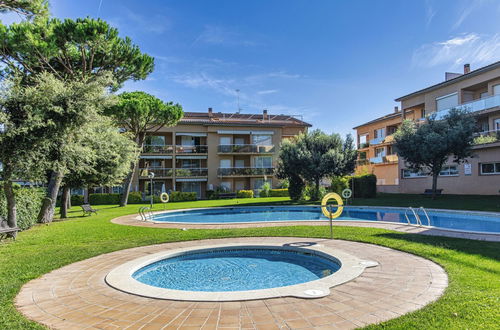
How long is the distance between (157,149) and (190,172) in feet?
14.8

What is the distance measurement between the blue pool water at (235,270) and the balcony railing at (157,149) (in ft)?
91.8

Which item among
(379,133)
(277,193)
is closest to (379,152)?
(379,133)

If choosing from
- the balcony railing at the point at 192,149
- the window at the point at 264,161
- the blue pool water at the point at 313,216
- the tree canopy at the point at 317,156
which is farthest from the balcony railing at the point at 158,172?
the tree canopy at the point at 317,156

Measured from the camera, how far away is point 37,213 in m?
14.7

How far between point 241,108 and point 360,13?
27.7m

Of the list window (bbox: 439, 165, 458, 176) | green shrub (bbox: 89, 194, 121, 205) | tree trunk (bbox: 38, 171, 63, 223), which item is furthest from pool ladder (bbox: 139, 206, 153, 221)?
window (bbox: 439, 165, 458, 176)

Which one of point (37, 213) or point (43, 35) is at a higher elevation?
point (43, 35)

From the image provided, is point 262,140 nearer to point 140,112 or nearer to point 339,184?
point 339,184

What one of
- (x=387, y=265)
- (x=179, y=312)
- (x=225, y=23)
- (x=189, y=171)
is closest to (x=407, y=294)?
(x=387, y=265)

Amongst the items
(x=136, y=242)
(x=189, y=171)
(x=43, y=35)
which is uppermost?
(x=43, y=35)

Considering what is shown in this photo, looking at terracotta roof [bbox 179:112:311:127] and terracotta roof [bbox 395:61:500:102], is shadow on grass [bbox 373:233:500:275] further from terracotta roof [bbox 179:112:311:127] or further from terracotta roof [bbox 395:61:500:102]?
terracotta roof [bbox 179:112:311:127]

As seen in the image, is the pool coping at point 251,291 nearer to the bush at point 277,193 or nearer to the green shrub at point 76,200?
the bush at point 277,193

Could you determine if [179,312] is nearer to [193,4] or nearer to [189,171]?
[193,4]

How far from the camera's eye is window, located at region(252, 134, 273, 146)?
124 ft
